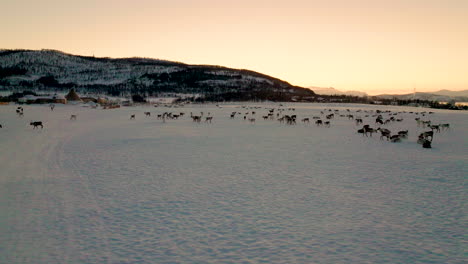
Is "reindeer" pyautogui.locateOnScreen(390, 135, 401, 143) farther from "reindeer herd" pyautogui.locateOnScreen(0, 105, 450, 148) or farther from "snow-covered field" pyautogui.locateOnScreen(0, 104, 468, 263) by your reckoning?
"snow-covered field" pyautogui.locateOnScreen(0, 104, 468, 263)

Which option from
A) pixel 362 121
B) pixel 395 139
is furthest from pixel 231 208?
pixel 362 121

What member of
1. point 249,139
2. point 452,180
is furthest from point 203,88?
point 452,180

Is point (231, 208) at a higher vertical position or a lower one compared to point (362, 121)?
lower

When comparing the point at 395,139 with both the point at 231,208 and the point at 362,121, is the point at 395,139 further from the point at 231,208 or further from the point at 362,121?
the point at 362,121

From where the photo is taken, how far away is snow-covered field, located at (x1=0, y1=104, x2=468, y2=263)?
19.8ft

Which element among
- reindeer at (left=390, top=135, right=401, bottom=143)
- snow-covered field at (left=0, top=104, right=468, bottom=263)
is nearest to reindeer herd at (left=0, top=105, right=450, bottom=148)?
reindeer at (left=390, top=135, right=401, bottom=143)

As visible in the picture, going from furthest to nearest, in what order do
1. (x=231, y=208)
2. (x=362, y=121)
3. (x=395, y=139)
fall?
1. (x=362, y=121)
2. (x=395, y=139)
3. (x=231, y=208)

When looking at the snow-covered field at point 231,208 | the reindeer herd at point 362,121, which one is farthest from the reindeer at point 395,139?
the snow-covered field at point 231,208

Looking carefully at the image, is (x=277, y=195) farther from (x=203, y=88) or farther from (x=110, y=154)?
(x=203, y=88)

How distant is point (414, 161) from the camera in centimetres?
1456

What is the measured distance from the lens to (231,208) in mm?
8312

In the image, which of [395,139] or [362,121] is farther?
[362,121]

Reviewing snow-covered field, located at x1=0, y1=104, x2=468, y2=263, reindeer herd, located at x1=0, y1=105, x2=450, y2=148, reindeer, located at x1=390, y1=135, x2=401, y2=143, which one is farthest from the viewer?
reindeer herd, located at x1=0, y1=105, x2=450, y2=148

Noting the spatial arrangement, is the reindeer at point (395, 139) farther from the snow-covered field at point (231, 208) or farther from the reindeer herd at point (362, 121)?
the snow-covered field at point (231, 208)
